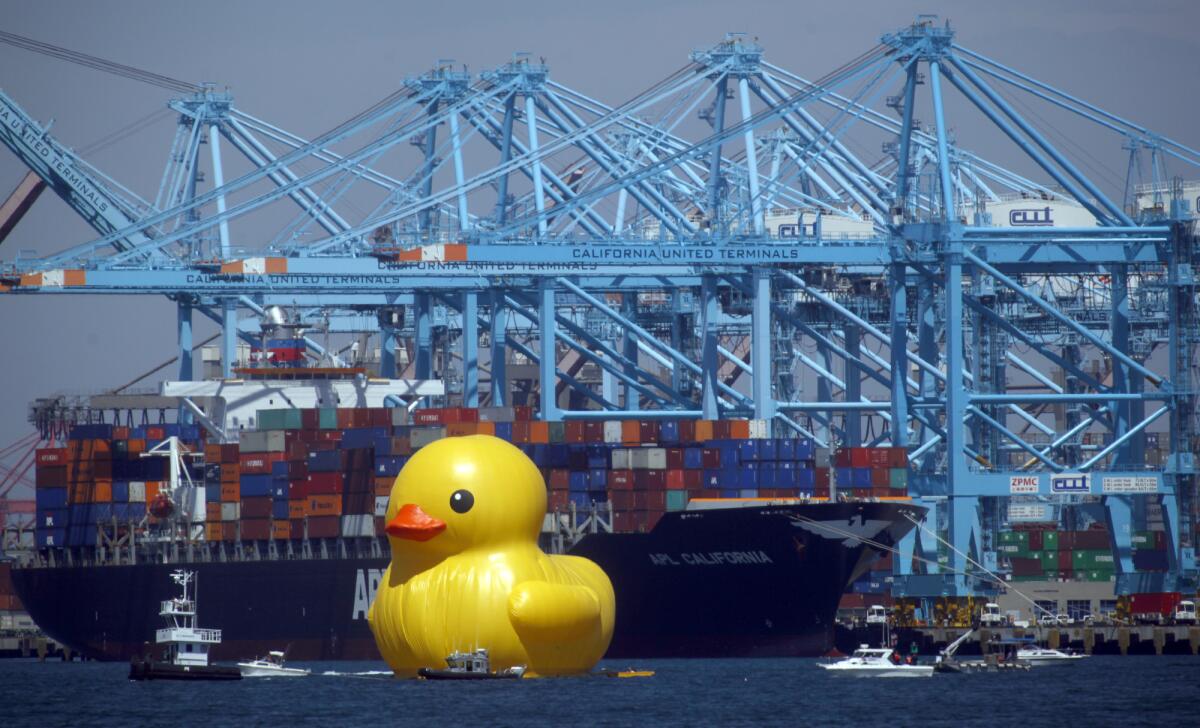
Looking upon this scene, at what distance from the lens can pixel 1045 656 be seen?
6850cm

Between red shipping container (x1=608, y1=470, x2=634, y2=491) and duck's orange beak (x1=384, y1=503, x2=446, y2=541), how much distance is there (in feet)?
65.8

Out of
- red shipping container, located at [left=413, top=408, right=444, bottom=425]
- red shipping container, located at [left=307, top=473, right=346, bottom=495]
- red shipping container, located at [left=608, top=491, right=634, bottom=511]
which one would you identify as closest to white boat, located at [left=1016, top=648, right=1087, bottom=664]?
red shipping container, located at [left=608, top=491, right=634, bottom=511]

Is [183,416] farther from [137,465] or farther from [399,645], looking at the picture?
[399,645]

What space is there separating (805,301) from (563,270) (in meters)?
13.5

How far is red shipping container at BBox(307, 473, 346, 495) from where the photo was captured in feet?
244

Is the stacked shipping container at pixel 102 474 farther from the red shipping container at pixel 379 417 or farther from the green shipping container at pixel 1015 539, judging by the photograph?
the green shipping container at pixel 1015 539

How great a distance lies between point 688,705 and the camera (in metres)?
52.8

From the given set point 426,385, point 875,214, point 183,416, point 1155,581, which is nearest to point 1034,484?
point 1155,581

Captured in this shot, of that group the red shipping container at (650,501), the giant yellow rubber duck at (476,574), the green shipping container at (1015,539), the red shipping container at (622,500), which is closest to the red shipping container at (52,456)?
the red shipping container at (622,500)

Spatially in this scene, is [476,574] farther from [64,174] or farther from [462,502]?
[64,174]

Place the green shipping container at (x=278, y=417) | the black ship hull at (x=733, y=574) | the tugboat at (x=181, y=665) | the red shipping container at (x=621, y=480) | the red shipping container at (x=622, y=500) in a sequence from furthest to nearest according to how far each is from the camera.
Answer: the green shipping container at (x=278, y=417) < the red shipping container at (x=621, y=480) < the red shipping container at (x=622, y=500) < the black ship hull at (x=733, y=574) < the tugboat at (x=181, y=665)

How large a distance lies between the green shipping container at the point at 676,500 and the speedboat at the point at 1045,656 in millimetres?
10024

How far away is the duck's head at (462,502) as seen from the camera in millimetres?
51375

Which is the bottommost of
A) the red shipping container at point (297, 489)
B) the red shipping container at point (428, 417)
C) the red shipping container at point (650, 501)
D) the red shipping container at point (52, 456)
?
the red shipping container at point (650, 501)
